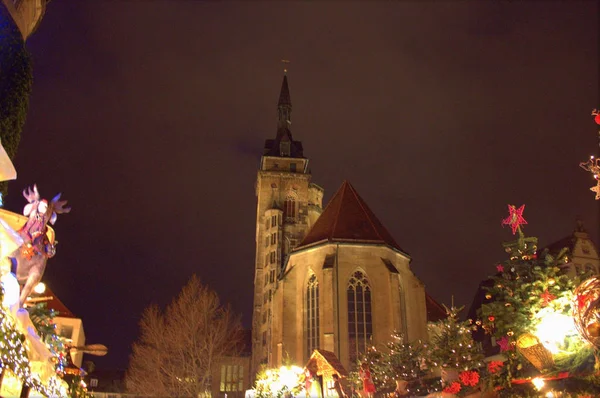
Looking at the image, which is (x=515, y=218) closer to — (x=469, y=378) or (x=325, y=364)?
(x=469, y=378)

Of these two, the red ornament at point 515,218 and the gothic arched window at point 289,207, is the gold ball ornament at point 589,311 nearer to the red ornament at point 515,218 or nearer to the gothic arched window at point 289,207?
the red ornament at point 515,218

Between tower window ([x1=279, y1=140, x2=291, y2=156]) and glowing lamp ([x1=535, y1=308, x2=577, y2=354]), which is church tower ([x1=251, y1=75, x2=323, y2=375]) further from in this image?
glowing lamp ([x1=535, y1=308, x2=577, y2=354])

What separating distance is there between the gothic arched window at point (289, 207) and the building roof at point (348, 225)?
40.6ft

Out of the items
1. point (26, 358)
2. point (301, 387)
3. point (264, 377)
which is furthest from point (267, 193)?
point (26, 358)

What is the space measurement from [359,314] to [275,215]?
18534 millimetres

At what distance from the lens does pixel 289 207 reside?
47.8m

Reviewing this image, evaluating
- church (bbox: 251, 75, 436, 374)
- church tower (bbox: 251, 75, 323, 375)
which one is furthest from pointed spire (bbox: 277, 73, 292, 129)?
church (bbox: 251, 75, 436, 374)

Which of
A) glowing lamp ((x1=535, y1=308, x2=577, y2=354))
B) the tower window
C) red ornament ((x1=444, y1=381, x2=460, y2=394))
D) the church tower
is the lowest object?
red ornament ((x1=444, y1=381, x2=460, y2=394))

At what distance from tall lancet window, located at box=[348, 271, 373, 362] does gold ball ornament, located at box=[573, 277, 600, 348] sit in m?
20.5

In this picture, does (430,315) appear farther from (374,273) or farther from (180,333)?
(180,333)

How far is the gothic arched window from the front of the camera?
1848 inches

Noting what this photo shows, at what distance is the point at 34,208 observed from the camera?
704 cm

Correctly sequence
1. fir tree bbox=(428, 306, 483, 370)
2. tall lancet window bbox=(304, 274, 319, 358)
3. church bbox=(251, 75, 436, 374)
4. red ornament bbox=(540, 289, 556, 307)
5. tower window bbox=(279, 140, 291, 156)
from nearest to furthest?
red ornament bbox=(540, 289, 556, 307) → fir tree bbox=(428, 306, 483, 370) → church bbox=(251, 75, 436, 374) → tall lancet window bbox=(304, 274, 319, 358) → tower window bbox=(279, 140, 291, 156)

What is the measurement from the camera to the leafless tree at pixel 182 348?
1242 inches
